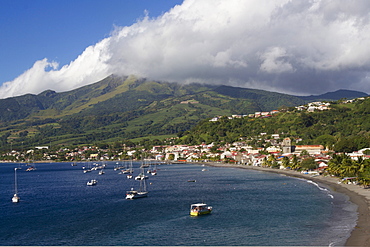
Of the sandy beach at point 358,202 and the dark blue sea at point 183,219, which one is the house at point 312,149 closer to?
the sandy beach at point 358,202

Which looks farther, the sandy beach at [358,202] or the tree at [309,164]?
the tree at [309,164]

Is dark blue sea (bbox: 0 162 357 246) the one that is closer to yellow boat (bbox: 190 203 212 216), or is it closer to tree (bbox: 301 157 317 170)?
yellow boat (bbox: 190 203 212 216)

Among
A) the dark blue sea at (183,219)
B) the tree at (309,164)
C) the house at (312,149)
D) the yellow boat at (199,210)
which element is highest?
the house at (312,149)

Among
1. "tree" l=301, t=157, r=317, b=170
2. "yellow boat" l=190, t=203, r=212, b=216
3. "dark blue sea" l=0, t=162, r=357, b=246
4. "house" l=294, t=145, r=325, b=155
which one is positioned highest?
"house" l=294, t=145, r=325, b=155

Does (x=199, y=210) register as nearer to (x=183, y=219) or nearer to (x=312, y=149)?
(x=183, y=219)

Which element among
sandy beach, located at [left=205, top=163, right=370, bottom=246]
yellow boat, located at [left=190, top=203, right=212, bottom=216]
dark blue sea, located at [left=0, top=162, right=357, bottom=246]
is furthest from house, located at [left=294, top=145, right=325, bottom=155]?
yellow boat, located at [left=190, top=203, right=212, bottom=216]

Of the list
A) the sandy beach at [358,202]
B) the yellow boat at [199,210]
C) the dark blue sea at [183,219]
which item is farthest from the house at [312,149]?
the yellow boat at [199,210]

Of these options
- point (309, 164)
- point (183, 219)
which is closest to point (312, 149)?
point (309, 164)

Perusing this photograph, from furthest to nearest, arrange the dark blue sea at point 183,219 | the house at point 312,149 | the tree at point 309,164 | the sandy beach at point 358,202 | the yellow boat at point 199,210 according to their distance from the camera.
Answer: the house at point 312,149 < the tree at point 309,164 < the yellow boat at point 199,210 < the dark blue sea at point 183,219 < the sandy beach at point 358,202

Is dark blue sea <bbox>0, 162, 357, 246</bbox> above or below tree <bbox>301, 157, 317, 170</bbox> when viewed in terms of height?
below
